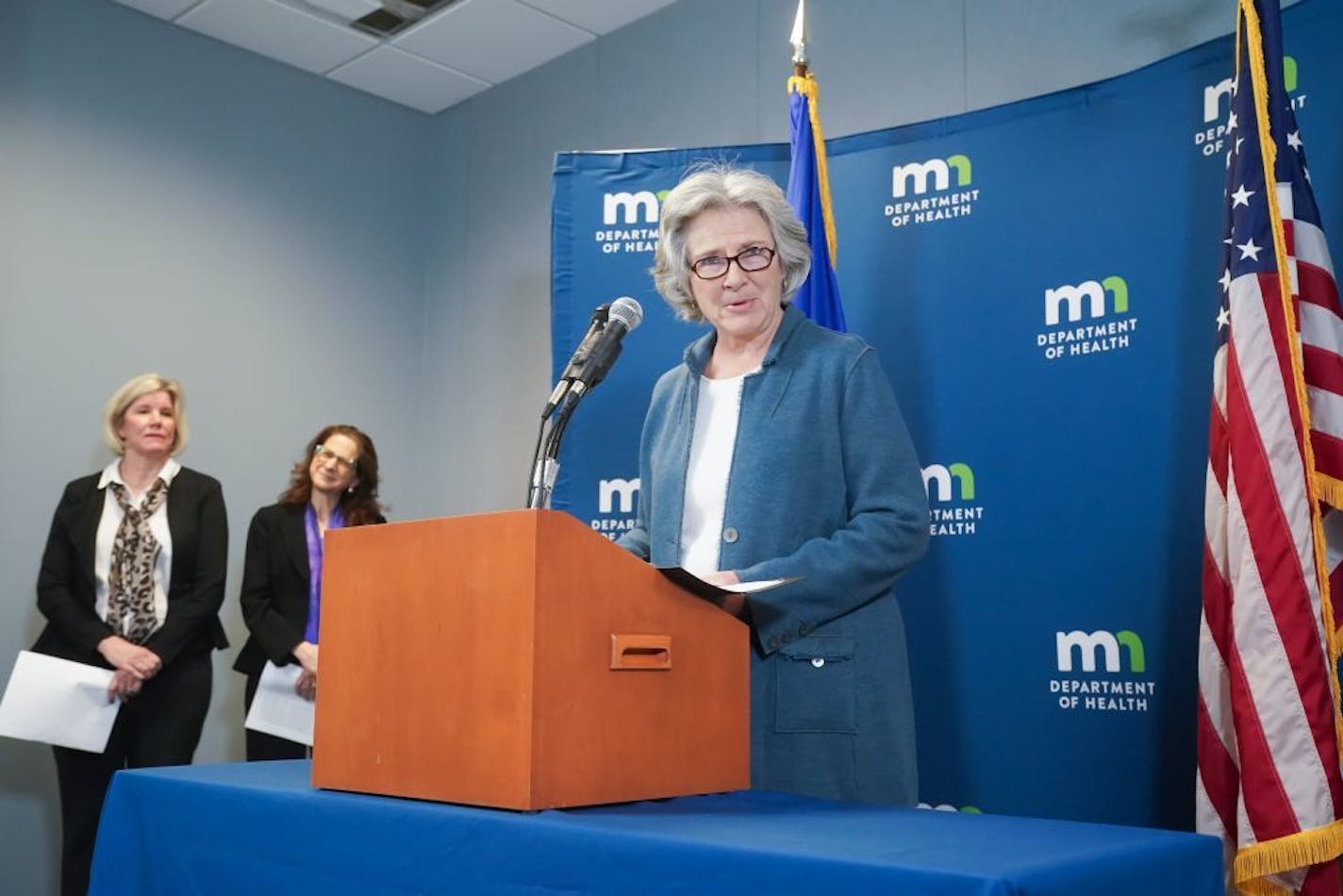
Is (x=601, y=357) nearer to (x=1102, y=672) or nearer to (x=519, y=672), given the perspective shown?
(x=519, y=672)

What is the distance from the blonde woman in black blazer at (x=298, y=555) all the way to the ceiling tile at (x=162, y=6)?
67.1 inches

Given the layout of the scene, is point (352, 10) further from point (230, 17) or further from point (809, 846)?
point (809, 846)

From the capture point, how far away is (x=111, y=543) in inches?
141

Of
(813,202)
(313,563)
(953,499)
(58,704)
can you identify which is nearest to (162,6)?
(313,563)

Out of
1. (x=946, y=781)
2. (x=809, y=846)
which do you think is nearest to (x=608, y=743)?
(x=809, y=846)

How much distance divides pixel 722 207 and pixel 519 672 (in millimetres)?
882

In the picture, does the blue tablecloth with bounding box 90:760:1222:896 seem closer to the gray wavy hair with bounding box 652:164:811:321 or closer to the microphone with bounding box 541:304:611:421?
the microphone with bounding box 541:304:611:421

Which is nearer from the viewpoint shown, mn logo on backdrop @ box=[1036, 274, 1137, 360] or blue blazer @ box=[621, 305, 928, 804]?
blue blazer @ box=[621, 305, 928, 804]

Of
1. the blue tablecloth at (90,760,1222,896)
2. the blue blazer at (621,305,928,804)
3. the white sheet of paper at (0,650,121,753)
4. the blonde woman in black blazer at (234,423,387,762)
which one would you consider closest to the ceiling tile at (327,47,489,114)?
the blonde woman in black blazer at (234,423,387,762)

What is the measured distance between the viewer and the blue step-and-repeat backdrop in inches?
101

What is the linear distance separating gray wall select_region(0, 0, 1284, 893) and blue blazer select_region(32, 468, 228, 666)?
1.88ft

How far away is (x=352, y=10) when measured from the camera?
4457mm

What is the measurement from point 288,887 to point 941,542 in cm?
193

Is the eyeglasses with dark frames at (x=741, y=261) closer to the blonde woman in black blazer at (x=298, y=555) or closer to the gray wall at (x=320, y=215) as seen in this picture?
the gray wall at (x=320, y=215)
